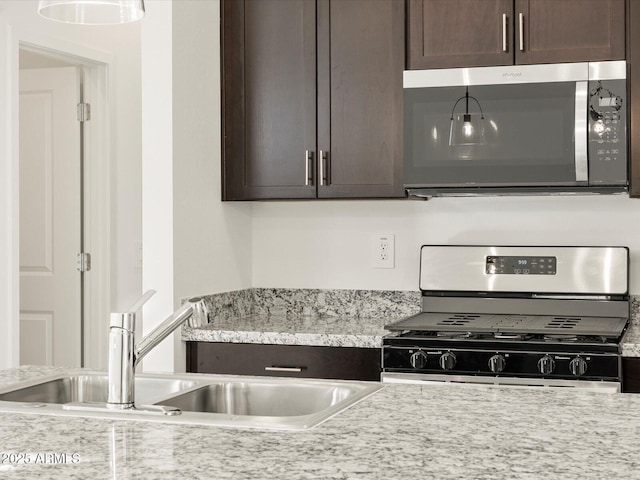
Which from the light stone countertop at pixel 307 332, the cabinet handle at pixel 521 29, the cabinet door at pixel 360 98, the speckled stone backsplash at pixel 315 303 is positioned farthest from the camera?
the speckled stone backsplash at pixel 315 303

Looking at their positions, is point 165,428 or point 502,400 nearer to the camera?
point 165,428

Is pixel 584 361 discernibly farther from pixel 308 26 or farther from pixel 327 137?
pixel 308 26

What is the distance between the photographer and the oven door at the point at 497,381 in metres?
2.63

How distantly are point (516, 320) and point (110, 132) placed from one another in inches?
95.6

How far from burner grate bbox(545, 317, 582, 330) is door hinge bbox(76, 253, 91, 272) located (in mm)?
2425

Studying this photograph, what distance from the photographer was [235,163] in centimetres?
343

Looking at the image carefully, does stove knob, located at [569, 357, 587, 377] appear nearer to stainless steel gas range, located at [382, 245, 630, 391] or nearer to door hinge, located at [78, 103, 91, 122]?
stainless steel gas range, located at [382, 245, 630, 391]

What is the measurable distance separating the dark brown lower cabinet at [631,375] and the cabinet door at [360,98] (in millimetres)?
997

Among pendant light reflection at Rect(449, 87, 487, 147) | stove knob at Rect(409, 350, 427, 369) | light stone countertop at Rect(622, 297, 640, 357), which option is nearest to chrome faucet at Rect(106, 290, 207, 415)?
stove knob at Rect(409, 350, 427, 369)

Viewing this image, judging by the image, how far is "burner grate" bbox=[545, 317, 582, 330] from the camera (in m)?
2.89

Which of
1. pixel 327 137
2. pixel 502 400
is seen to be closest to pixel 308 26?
pixel 327 137

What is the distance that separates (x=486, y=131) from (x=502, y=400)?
1578 mm

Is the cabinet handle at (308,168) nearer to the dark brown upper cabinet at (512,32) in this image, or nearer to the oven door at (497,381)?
the dark brown upper cabinet at (512,32)

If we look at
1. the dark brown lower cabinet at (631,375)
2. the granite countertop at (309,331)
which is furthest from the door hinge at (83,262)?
the dark brown lower cabinet at (631,375)
